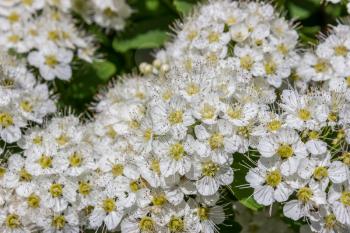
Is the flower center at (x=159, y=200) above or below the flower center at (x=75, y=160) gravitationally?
above

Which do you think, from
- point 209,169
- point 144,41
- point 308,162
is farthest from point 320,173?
point 144,41

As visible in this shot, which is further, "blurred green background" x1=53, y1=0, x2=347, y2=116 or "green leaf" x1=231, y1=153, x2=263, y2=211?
"blurred green background" x1=53, y1=0, x2=347, y2=116

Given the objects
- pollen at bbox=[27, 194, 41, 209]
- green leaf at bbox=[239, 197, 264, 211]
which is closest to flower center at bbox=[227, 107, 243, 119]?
green leaf at bbox=[239, 197, 264, 211]

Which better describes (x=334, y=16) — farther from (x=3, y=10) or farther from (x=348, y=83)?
(x=3, y=10)

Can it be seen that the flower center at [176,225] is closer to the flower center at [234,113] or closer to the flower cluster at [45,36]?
the flower center at [234,113]

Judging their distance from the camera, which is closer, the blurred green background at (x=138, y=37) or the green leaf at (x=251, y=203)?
the green leaf at (x=251, y=203)

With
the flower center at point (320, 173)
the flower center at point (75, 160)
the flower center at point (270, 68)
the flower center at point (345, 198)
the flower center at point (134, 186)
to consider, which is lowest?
the flower center at point (75, 160)

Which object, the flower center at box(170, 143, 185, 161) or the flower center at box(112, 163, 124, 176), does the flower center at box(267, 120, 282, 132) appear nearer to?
the flower center at box(170, 143, 185, 161)

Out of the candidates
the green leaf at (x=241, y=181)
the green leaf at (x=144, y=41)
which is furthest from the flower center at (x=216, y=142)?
the green leaf at (x=144, y=41)
